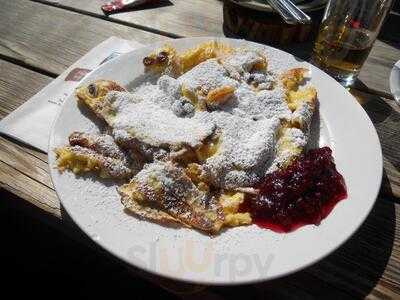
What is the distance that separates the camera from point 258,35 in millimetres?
1435

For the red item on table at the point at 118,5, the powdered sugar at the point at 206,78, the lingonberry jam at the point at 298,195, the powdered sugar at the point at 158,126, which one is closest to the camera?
the lingonberry jam at the point at 298,195

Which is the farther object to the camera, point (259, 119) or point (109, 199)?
point (259, 119)

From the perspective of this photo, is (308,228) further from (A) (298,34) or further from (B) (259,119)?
(A) (298,34)

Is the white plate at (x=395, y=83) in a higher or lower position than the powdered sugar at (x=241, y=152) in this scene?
higher

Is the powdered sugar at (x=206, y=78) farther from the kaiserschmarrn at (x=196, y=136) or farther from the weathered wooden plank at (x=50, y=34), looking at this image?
the weathered wooden plank at (x=50, y=34)

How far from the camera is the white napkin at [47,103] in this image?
1123 mm

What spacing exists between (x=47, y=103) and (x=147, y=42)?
459mm

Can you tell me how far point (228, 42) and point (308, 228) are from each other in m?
0.70

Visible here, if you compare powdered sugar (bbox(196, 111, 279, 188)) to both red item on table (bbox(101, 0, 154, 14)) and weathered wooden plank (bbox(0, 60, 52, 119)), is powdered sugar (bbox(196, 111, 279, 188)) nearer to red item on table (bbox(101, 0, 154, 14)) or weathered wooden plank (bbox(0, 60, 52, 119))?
weathered wooden plank (bbox(0, 60, 52, 119))

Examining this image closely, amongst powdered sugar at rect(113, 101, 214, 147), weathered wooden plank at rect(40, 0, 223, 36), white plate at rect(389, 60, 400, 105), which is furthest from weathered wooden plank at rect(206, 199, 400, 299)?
weathered wooden plank at rect(40, 0, 223, 36)

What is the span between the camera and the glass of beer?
3.94 ft

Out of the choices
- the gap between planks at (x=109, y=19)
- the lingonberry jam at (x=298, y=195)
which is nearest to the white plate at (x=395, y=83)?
the lingonberry jam at (x=298, y=195)

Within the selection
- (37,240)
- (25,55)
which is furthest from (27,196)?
(37,240)

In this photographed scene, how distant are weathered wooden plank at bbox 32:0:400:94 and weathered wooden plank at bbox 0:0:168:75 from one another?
6 cm
